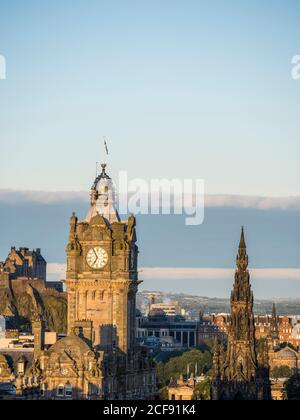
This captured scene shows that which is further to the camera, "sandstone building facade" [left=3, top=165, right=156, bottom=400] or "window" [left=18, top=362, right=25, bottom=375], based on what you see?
"sandstone building facade" [left=3, top=165, right=156, bottom=400]

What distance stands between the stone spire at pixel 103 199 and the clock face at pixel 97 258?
2.06m

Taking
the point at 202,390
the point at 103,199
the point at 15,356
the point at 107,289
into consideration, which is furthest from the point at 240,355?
the point at 15,356

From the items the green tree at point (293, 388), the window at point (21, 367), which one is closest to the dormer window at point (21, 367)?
the window at point (21, 367)

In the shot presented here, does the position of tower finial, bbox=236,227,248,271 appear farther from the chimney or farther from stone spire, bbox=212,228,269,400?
the chimney

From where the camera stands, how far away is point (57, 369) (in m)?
111

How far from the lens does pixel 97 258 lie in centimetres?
11944

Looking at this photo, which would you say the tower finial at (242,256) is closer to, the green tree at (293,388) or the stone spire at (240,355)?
the stone spire at (240,355)

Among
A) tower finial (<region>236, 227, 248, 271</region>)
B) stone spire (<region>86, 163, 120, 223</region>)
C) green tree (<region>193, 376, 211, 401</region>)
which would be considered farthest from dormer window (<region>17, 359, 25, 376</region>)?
tower finial (<region>236, 227, 248, 271</region>)

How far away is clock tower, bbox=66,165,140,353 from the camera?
4683 inches

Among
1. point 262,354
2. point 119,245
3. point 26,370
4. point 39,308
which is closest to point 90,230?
point 119,245

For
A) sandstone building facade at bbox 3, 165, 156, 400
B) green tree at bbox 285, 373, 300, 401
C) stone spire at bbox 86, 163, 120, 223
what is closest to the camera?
sandstone building facade at bbox 3, 165, 156, 400

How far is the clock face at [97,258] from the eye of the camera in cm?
11925
